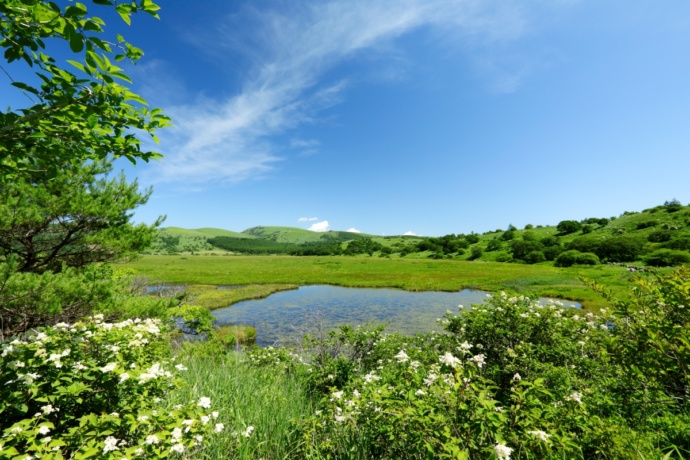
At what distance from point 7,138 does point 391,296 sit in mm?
39439

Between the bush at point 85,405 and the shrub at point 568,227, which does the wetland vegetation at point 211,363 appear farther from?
the shrub at point 568,227

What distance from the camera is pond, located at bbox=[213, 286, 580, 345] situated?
23547 millimetres

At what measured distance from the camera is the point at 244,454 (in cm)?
431

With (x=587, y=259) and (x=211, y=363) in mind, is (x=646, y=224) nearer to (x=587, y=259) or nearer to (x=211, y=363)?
(x=587, y=259)

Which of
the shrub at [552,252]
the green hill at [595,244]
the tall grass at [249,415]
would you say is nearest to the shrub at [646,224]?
the green hill at [595,244]

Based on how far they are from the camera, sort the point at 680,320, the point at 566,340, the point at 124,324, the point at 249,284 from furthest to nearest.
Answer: the point at 249,284
the point at 566,340
the point at 124,324
the point at 680,320

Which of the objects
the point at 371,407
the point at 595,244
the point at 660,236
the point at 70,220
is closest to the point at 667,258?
the point at 660,236

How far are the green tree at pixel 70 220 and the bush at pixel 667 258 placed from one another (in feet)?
208

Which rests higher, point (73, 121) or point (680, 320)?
point (73, 121)

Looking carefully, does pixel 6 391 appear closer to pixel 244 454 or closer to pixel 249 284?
pixel 244 454

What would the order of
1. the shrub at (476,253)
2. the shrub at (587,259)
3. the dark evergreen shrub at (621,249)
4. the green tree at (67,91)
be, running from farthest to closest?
the shrub at (476,253), the shrub at (587,259), the dark evergreen shrub at (621,249), the green tree at (67,91)

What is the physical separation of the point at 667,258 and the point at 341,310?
177 ft

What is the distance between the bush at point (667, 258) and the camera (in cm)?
4297

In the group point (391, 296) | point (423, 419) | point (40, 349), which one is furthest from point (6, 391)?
point (391, 296)
